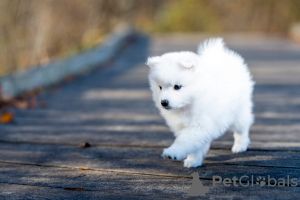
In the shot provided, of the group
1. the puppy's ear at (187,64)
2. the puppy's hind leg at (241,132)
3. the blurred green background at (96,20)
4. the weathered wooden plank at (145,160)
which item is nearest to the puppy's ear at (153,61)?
the puppy's ear at (187,64)

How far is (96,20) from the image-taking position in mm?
15180

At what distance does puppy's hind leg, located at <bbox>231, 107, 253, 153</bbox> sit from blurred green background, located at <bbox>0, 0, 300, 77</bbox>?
509cm

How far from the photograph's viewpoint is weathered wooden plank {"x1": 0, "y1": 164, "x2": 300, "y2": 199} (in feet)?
→ 8.20

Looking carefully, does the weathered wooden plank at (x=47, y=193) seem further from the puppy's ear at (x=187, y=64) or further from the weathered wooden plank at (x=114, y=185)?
the puppy's ear at (x=187, y=64)

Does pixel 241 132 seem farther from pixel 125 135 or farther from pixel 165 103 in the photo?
pixel 125 135

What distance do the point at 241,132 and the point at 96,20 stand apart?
12.6 m

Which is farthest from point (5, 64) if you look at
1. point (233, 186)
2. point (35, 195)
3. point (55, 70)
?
point (233, 186)

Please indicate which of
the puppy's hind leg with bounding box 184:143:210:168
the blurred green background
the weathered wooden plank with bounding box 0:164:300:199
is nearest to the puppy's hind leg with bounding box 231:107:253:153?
the puppy's hind leg with bounding box 184:143:210:168

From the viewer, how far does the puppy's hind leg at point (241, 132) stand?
3.35 metres

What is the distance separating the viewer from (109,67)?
34.5ft

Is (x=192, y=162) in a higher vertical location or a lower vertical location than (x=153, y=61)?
lower

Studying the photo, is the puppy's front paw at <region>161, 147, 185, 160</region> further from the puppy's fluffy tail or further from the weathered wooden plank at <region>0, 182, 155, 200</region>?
the puppy's fluffy tail

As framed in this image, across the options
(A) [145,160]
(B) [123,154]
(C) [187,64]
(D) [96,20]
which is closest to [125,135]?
(B) [123,154]

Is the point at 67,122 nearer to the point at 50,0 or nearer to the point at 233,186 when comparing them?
the point at 233,186
